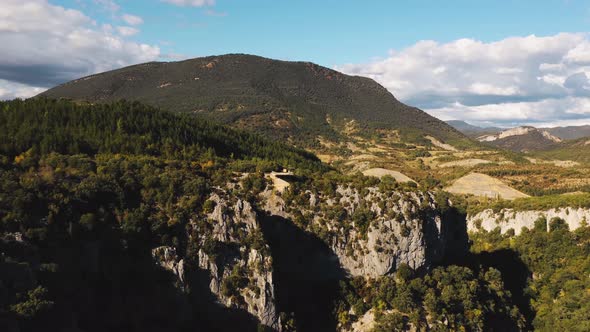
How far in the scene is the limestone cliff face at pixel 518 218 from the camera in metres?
96.9

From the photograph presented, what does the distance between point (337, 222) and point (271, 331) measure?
19431 mm

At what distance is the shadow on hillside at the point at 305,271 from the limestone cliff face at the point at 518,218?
67797mm

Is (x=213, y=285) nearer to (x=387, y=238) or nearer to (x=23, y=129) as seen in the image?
(x=387, y=238)

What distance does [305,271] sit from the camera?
6272cm

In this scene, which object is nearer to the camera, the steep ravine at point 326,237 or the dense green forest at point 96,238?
the dense green forest at point 96,238

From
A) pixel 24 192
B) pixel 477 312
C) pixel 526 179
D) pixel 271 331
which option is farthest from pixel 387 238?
pixel 526 179

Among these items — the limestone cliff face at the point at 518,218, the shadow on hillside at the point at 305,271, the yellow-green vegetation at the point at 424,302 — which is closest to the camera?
the yellow-green vegetation at the point at 424,302

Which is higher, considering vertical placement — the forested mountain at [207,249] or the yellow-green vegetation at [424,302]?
the forested mountain at [207,249]

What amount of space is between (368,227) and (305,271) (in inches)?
469

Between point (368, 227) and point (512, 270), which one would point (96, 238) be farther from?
point (512, 270)

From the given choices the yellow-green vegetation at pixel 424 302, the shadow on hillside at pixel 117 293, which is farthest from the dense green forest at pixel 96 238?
the yellow-green vegetation at pixel 424 302

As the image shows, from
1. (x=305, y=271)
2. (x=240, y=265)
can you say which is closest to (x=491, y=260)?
(x=305, y=271)

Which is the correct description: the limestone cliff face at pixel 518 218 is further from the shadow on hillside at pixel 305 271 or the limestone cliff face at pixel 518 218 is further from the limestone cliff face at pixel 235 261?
the limestone cliff face at pixel 235 261

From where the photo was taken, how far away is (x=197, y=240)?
50.3 meters
